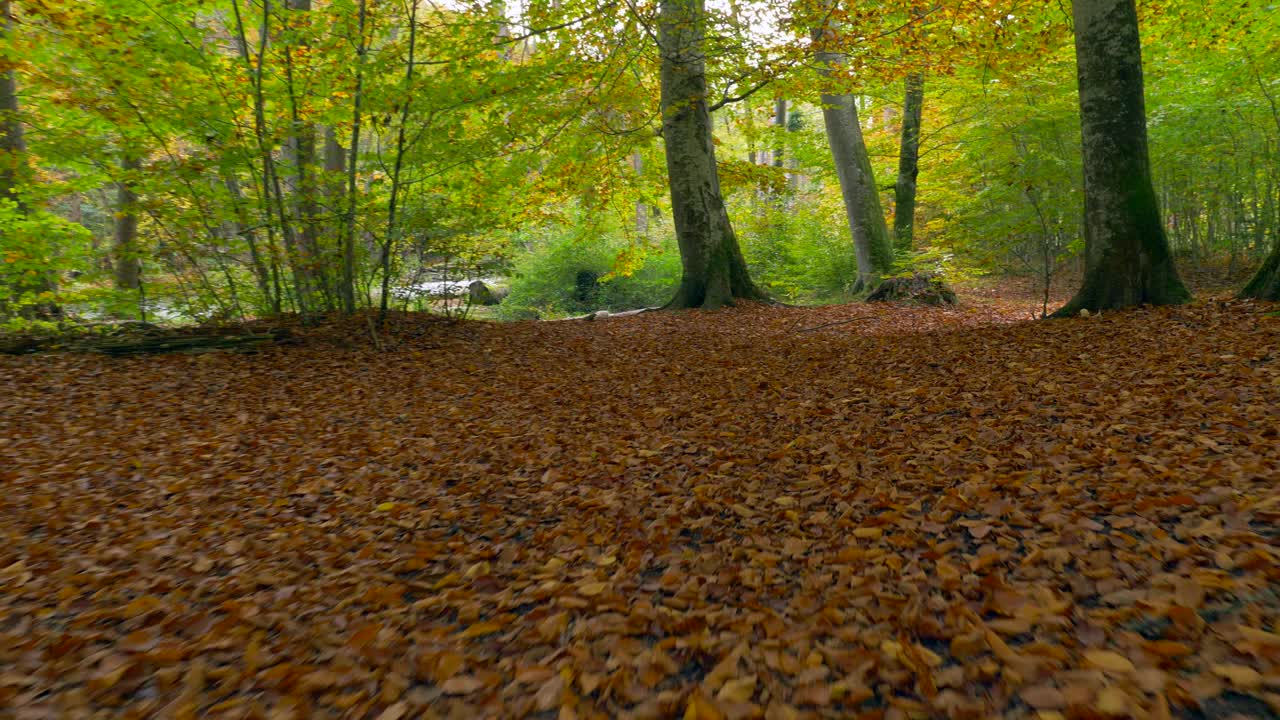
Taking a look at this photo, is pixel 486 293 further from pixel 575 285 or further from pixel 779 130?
pixel 779 130

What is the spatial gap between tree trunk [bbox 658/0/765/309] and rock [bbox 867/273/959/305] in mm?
2323

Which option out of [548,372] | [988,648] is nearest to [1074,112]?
[548,372]

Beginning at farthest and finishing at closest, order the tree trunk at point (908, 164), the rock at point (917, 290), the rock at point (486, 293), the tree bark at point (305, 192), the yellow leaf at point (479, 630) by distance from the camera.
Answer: the rock at point (486, 293) → the tree trunk at point (908, 164) → the rock at point (917, 290) → the tree bark at point (305, 192) → the yellow leaf at point (479, 630)

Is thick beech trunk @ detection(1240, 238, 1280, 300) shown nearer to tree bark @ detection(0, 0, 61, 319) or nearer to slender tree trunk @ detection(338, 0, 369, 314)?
slender tree trunk @ detection(338, 0, 369, 314)

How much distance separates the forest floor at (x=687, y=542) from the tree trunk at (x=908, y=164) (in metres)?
7.17

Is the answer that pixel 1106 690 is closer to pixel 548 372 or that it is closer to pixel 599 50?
pixel 548 372

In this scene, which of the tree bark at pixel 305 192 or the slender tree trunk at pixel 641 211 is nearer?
the tree bark at pixel 305 192

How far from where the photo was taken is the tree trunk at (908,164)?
12.0 metres

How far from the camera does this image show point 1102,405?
145 inches

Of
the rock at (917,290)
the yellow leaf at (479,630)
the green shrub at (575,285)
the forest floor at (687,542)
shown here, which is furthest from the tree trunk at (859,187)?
the yellow leaf at (479,630)

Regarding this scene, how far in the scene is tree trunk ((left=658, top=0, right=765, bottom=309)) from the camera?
959 cm

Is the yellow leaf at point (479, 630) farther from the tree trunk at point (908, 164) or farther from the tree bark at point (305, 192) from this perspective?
the tree trunk at point (908, 164)

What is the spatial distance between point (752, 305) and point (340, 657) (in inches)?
332

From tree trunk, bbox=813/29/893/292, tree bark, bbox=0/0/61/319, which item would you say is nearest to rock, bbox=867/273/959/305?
tree trunk, bbox=813/29/893/292
